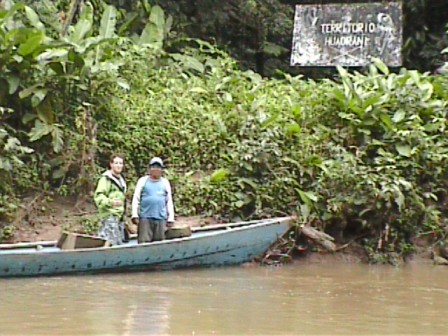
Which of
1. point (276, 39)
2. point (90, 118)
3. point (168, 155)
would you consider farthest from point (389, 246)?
point (276, 39)

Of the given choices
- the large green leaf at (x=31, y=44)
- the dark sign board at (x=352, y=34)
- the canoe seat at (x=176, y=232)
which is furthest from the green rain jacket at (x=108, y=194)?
the dark sign board at (x=352, y=34)

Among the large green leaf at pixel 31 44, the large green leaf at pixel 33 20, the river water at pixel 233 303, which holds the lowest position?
the river water at pixel 233 303

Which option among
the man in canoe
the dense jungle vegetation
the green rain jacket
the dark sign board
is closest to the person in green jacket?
the green rain jacket

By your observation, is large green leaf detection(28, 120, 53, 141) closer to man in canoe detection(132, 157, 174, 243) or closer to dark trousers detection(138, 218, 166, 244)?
man in canoe detection(132, 157, 174, 243)

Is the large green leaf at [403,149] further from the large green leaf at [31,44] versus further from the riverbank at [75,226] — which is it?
the large green leaf at [31,44]

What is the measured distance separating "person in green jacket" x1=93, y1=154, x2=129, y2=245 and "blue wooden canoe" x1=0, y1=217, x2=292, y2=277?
269mm

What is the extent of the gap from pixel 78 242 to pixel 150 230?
963 mm

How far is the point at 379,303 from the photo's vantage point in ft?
29.7

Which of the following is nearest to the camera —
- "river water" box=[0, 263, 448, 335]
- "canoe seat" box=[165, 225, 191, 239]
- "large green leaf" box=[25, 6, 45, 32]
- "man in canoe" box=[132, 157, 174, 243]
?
"river water" box=[0, 263, 448, 335]

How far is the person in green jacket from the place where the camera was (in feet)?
36.3

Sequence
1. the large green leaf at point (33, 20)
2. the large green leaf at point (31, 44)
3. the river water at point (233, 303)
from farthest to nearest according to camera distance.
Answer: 1. the large green leaf at point (33, 20)
2. the large green leaf at point (31, 44)
3. the river water at point (233, 303)

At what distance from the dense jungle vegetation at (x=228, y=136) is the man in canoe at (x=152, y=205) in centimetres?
163

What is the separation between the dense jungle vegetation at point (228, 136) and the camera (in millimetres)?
12750

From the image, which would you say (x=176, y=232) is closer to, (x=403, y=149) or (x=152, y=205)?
(x=152, y=205)
